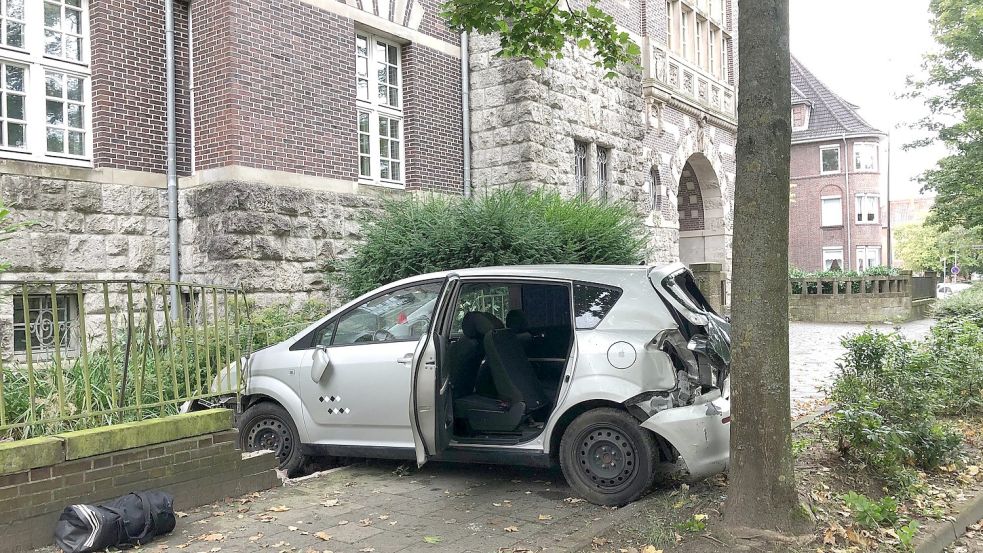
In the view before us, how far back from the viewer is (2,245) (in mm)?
8977

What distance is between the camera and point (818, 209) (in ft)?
169

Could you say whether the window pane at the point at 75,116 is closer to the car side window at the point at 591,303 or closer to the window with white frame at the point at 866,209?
the car side window at the point at 591,303

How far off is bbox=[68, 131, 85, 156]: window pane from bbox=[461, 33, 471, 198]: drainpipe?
6112 millimetres

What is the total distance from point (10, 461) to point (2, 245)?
16.9 ft

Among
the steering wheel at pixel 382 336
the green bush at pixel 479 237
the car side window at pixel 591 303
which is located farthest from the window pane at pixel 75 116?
the car side window at pixel 591 303

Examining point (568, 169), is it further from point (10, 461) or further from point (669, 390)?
point (10, 461)

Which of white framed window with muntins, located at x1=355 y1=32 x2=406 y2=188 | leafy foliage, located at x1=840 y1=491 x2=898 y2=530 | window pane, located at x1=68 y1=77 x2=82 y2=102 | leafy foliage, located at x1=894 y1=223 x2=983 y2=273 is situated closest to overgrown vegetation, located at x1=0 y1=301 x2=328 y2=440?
window pane, located at x1=68 y1=77 x2=82 y2=102

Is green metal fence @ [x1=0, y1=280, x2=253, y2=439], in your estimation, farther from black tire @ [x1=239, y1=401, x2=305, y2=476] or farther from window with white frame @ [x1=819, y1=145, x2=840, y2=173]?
window with white frame @ [x1=819, y1=145, x2=840, y2=173]

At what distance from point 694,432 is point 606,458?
25.9 inches

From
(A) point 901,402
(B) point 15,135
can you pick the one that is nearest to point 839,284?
(A) point 901,402

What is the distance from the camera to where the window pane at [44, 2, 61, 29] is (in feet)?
32.1

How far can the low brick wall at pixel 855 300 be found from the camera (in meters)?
24.9

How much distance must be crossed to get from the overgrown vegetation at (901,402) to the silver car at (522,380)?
1.17m

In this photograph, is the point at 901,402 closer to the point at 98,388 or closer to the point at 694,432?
the point at 694,432
